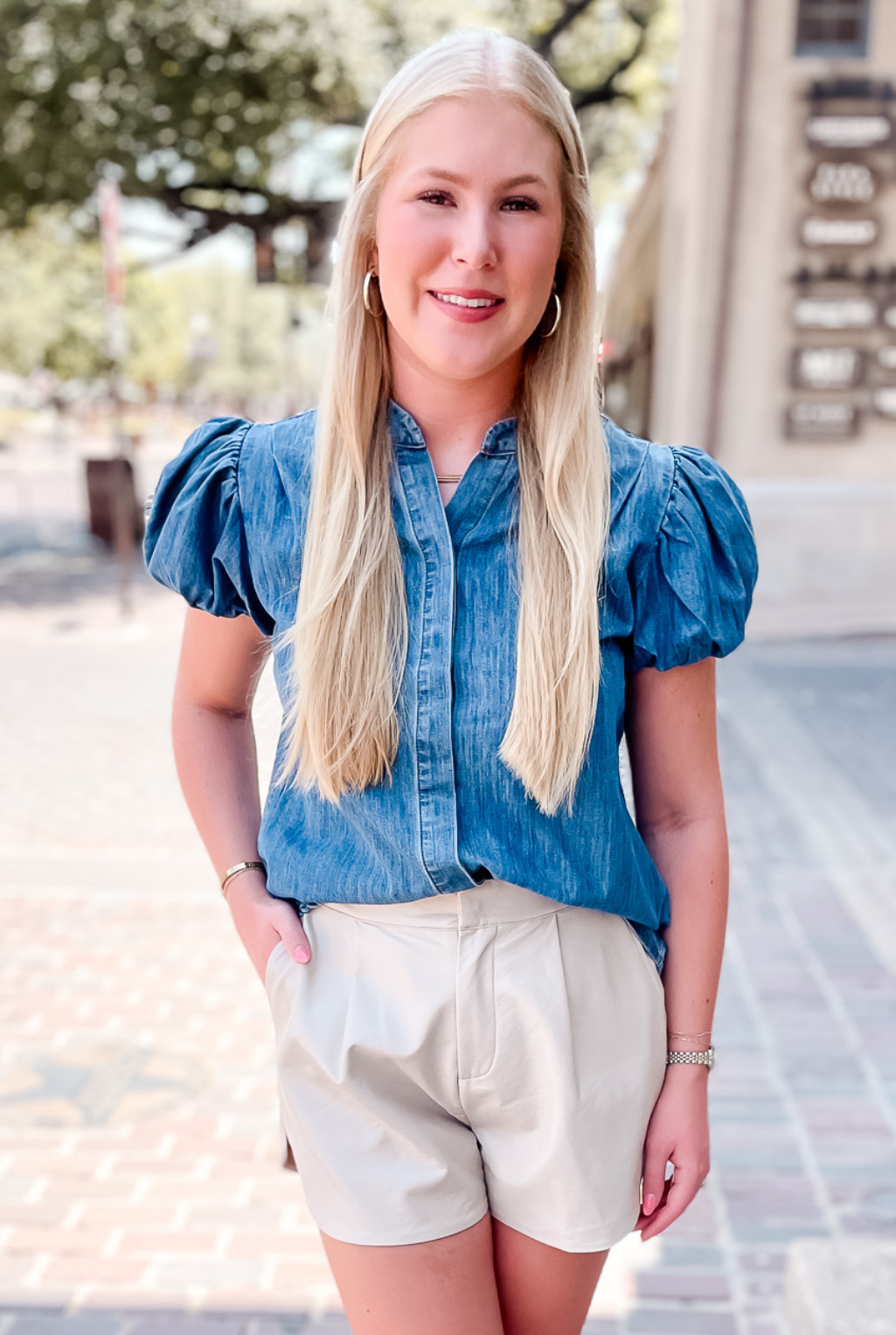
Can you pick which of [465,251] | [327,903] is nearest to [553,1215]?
[327,903]

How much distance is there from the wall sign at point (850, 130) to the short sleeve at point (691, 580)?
Result: 9441 millimetres

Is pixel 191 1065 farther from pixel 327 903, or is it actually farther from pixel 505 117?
pixel 505 117

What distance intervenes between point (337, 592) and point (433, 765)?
0.74ft

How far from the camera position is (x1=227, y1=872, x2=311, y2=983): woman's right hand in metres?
1.51

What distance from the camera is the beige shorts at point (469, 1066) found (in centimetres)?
142

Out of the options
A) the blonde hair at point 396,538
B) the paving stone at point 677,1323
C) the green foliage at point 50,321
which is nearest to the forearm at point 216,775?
the blonde hair at point 396,538

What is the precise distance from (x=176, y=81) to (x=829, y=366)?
7.41m

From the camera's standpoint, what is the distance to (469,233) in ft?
4.59

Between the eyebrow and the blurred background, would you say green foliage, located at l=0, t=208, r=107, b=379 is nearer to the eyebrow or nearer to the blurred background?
the blurred background

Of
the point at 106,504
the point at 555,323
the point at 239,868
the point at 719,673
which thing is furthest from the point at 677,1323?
the point at 106,504

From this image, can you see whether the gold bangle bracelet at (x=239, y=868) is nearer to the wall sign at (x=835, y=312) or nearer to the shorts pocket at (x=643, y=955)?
the shorts pocket at (x=643, y=955)

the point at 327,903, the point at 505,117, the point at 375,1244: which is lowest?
Result: the point at 375,1244

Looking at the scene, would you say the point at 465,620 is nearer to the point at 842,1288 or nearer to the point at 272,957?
the point at 272,957

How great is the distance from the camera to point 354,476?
1.46m
